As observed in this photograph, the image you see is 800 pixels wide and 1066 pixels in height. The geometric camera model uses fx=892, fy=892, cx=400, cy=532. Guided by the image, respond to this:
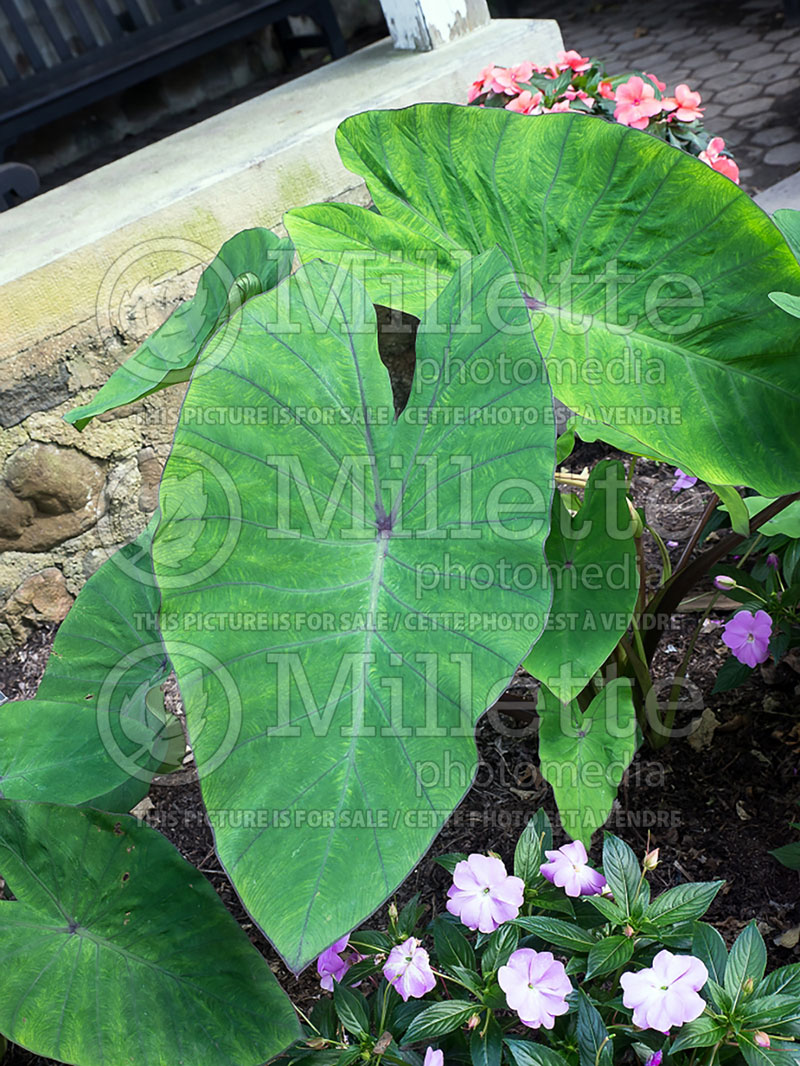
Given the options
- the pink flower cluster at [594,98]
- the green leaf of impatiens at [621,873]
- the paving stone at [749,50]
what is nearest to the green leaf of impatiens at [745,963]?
the green leaf of impatiens at [621,873]

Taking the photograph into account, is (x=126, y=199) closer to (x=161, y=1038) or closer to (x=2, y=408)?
(x=2, y=408)

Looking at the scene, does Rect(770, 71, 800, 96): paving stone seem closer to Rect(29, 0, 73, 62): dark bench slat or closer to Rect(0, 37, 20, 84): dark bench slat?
Rect(29, 0, 73, 62): dark bench slat

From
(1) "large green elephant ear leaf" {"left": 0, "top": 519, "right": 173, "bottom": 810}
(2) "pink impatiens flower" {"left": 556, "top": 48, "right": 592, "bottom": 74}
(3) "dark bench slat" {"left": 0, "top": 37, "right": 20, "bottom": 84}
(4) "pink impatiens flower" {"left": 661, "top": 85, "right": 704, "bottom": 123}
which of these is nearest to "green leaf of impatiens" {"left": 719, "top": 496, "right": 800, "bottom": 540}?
(1) "large green elephant ear leaf" {"left": 0, "top": 519, "right": 173, "bottom": 810}

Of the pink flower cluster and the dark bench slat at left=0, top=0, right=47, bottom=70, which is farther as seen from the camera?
the dark bench slat at left=0, top=0, right=47, bottom=70

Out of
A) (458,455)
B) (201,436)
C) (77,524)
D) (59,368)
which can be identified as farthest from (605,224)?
(77,524)

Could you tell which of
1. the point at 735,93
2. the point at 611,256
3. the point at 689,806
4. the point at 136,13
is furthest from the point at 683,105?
the point at 136,13

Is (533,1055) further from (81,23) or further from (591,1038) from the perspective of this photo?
(81,23)

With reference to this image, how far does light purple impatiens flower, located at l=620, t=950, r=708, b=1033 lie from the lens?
0.78m

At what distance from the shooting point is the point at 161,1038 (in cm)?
94

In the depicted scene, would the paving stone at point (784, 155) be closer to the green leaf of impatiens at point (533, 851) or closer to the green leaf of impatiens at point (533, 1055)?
the green leaf of impatiens at point (533, 851)

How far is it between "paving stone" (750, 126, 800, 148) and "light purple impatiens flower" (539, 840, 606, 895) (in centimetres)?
295

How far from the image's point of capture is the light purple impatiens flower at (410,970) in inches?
35.3

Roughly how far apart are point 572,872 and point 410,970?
0.20 metres

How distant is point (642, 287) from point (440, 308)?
286 mm
